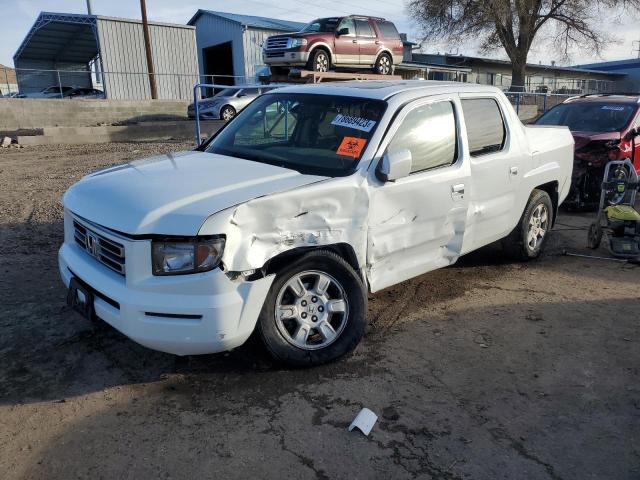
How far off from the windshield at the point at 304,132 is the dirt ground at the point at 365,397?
1.36 m

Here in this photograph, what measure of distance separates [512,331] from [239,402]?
7.31 ft

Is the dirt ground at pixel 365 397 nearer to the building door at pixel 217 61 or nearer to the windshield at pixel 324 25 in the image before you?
the windshield at pixel 324 25

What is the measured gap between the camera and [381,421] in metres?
3.02

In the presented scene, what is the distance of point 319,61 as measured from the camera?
1416 cm

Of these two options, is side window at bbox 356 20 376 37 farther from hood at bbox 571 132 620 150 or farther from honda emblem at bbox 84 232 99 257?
honda emblem at bbox 84 232 99 257

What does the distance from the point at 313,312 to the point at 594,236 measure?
14.2ft

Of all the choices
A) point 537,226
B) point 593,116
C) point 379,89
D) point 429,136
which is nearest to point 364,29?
point 593,116

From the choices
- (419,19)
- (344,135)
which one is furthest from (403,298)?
(419,19)

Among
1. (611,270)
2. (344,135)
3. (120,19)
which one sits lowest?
(611,270)

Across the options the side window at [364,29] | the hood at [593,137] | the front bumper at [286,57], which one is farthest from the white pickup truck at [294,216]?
the side window at [364,29]

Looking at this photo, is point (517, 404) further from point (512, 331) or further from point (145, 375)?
point (145, 375)

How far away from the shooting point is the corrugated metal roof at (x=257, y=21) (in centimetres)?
3133

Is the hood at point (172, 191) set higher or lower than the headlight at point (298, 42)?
lower

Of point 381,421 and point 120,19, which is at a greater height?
point 120,19
